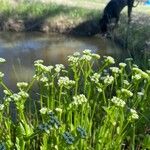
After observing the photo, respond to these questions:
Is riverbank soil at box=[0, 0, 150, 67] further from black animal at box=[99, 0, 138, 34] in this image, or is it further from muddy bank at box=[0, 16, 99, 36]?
black animal at box=[99, 0, 138, 34]

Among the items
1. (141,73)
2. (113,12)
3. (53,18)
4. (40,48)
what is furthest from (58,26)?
(141,73)

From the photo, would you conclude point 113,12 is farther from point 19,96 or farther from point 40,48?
point 19,96

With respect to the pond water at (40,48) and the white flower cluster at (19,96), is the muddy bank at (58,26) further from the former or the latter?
the white flower cluster at (19,96)

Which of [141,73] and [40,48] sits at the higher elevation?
[141,73]

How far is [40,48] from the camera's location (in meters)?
11.7

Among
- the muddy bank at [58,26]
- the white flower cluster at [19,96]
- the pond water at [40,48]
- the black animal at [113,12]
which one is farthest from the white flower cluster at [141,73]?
the muddy bank at [58,26]

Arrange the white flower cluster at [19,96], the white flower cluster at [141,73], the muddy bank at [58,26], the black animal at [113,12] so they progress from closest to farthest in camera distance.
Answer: the white flower cluster at [19,96] → the white flower cluster at [141,73] → the black animal at [113,12] → the muddy bank at [58,26]

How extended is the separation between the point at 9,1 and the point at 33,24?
145 cm

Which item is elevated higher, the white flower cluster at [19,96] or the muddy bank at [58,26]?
the white flower cluster at [19,96]

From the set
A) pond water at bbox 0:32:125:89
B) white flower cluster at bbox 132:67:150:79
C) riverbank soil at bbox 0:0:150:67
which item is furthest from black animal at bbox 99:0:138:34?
white flower cluster at bbox 132:67:150:79

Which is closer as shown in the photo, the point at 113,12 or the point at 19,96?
the point at 19,96

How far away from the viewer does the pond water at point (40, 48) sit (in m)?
9.87

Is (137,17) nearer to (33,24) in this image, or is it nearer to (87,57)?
(33,24)

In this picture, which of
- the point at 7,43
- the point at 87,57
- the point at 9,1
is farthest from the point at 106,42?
the point at 87,57
